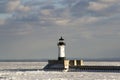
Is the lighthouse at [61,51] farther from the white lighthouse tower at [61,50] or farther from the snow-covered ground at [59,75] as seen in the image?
the snow-covered ground at [59,75]

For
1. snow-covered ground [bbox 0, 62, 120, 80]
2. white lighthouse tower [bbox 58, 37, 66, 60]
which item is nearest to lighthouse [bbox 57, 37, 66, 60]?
white lighthouse tower [bbox 58, 37, 66, 60]

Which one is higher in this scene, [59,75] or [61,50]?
[61,50]

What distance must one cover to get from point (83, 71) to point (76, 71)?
770 millimetres

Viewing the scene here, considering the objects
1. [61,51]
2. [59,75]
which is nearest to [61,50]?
[61,51]

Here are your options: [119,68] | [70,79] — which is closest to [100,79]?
[70,79]

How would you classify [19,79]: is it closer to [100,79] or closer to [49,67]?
[100,79]

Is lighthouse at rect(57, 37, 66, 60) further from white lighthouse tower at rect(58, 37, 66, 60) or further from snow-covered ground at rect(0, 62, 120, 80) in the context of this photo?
snow-covered ground at rect(0, 62, 120, 80)

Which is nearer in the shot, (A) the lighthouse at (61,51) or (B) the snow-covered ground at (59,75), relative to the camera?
(B) the snow-covered ground at (59,75)

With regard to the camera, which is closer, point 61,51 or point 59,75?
point 59,75

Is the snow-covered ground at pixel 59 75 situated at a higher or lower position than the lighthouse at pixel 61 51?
lower

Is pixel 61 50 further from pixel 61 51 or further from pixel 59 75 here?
pixel 59 75

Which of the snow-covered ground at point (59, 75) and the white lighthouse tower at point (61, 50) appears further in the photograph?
the white lighthouse tower at point (61, 50)

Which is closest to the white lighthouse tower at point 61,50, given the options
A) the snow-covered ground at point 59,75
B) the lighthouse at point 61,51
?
the lighthouse at point 61,51

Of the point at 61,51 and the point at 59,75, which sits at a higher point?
the point at 61,51
